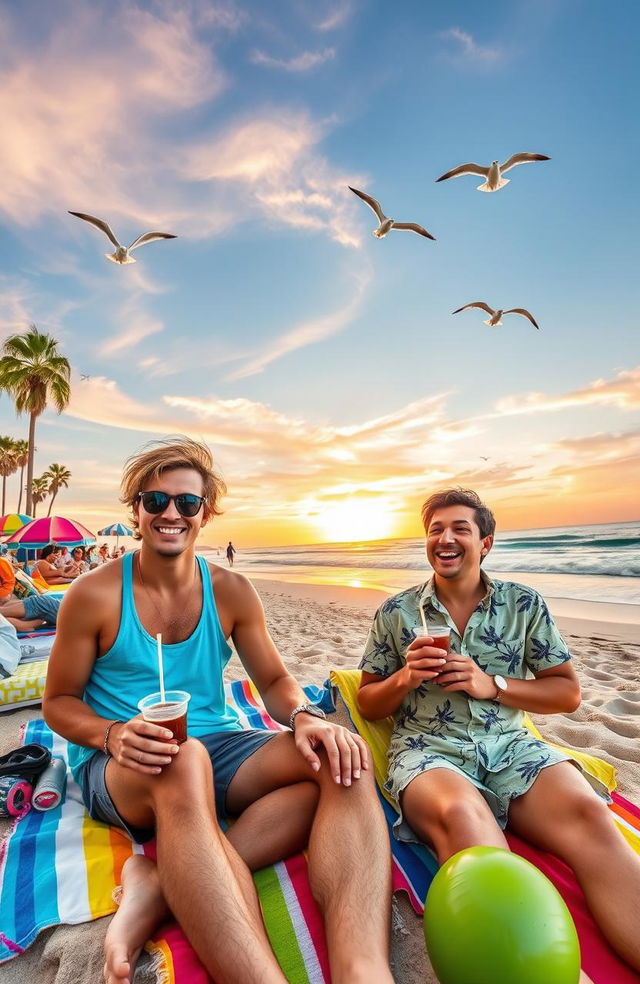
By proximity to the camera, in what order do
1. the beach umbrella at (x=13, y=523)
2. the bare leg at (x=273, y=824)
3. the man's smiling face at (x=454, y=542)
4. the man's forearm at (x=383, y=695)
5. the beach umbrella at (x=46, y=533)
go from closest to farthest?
the bare leg at (x=273, y=824) < the man's forearm at (x=383, y=695) < the man's smiling face at (x=454, y=542) < the beach umbrella at (x=46, y=533) < the beach umbrella at (x=13, y=523)

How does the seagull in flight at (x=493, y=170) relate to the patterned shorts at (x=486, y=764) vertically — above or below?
above

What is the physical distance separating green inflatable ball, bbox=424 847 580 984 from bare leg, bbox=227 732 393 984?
20 cm

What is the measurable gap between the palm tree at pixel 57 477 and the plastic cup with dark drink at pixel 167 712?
189ft

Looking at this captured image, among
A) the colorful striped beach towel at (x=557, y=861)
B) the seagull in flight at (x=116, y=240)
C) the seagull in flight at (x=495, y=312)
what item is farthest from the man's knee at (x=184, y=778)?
the seagull in flight at (x=495, y=312)

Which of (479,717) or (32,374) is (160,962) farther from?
(32,374)

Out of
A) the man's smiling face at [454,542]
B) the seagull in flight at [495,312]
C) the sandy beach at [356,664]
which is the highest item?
the seagull in flight at [495,312]

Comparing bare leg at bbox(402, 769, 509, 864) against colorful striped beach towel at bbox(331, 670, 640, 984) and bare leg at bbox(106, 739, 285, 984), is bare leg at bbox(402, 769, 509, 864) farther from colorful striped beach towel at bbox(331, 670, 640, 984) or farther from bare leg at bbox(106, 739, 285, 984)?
bare leg at bbox(106, 739, 285, 984)

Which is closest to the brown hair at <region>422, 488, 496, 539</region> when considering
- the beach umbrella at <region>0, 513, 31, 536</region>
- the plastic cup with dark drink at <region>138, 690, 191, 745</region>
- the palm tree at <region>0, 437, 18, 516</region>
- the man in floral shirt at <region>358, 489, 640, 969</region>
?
the man in floral shirt at <region>358, 489, 640, 969</region>

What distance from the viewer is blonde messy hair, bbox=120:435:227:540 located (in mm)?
2439

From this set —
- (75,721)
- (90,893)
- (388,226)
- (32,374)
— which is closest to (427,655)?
(75,721)

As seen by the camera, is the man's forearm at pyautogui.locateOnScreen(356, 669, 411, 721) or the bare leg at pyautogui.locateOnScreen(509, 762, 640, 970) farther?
the man's forearm at pyautogui.locateOnScreen(356, 669, 411, 721)

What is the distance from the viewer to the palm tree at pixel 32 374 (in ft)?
80.1

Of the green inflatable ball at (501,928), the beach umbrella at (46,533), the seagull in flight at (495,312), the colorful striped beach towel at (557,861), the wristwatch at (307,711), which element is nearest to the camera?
the green inflatable ball at (501,928)

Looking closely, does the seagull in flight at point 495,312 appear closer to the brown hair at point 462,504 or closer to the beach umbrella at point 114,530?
the brown hair at point 462,504
